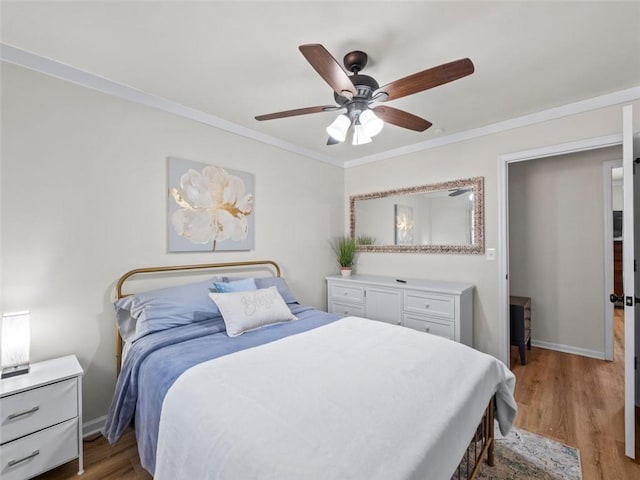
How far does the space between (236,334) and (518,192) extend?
3.90m

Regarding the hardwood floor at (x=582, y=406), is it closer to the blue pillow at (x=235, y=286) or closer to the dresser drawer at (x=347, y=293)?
the dresser drawer at (x=347, y=293)

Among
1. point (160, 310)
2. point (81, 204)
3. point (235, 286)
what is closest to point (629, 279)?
point (235, 286)

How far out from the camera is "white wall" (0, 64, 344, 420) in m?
1.87

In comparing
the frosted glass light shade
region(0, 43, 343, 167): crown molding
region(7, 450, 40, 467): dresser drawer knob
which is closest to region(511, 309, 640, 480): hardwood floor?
region(7, 450, 40, 467): dresser drawer knob

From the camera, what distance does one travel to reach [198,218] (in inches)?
106

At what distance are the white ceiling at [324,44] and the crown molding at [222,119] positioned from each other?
0.20 ft

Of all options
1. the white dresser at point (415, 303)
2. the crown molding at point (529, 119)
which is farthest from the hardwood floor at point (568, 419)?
the crown molding at point (529, 119)

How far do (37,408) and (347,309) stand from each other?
2741 mm

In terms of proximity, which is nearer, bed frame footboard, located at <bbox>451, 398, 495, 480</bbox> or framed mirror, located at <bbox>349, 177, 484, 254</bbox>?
bed frame footboard, located at <bbox>451, 398, 495, 480</bbox>

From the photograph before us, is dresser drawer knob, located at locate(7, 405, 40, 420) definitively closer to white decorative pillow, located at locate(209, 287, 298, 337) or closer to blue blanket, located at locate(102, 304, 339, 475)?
blue blanket, located at locate(102, 304, 339, 475)

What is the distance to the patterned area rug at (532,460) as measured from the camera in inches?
67.9

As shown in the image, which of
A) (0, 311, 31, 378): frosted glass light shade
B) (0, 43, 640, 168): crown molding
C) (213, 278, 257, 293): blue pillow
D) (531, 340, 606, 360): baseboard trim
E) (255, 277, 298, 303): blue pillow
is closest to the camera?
(0, 311, 31, 378): frosted glass light shade

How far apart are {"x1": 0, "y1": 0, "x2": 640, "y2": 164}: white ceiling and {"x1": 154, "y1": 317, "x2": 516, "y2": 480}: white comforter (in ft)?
5.93

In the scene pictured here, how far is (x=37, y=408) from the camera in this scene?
1.63 m
